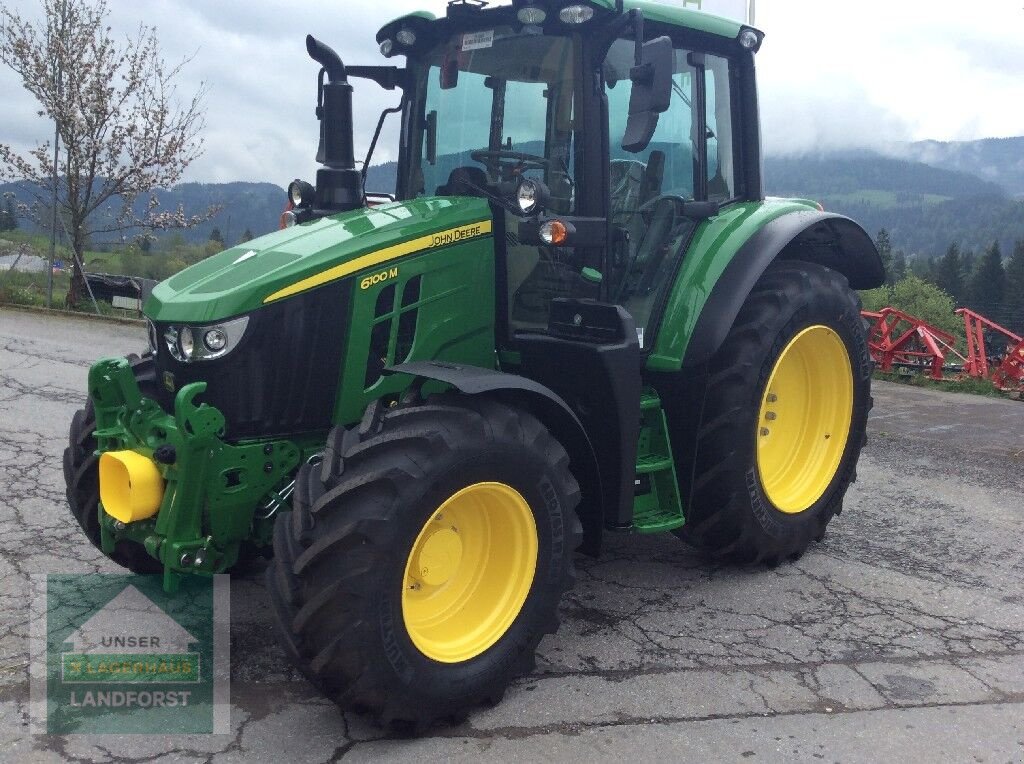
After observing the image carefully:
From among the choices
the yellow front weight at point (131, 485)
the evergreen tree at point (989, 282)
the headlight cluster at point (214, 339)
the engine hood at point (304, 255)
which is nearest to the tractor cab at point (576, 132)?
the engine hood at point (304, 255)

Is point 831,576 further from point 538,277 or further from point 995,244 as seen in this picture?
point 995,244

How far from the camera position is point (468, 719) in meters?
3.02

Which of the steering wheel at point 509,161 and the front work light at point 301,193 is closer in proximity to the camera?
the steering wheel at point 509,161

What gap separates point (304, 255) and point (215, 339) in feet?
1.40

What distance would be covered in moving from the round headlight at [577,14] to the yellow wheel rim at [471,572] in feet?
5.72

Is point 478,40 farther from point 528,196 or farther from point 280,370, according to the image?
point 280,370

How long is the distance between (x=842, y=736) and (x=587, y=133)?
7.61ft

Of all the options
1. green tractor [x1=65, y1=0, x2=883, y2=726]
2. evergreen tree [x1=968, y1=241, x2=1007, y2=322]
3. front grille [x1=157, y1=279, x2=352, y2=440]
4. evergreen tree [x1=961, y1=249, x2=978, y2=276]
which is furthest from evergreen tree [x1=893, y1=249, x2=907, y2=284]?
front grille [x1=157, y1=279, x2=352, y2=440]

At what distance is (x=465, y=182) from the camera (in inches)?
151

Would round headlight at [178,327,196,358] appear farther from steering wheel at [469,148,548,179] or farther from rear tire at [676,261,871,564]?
rear tire at [676,261,871,564]

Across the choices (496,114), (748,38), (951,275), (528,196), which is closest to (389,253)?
(528,196)

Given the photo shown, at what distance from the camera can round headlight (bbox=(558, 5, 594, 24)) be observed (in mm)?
3443

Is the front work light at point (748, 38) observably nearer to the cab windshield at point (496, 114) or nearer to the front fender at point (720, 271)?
the front fender at point (720, 271)

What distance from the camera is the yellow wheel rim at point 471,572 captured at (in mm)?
3059
